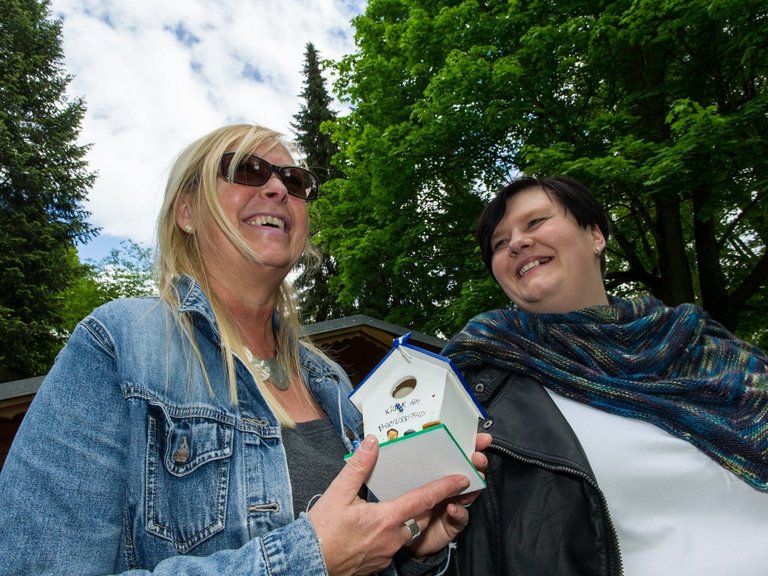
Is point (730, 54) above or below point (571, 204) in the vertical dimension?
above

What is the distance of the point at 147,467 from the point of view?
127 cm

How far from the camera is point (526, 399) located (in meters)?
2.04

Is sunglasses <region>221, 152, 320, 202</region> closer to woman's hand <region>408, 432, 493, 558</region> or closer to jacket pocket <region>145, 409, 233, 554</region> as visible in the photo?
jacket pocket <region>145, 409, 233, 554</region>

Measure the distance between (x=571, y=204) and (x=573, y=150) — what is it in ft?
17.4

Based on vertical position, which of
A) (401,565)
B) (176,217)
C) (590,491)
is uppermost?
(176,217)

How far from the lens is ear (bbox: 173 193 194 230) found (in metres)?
1.91

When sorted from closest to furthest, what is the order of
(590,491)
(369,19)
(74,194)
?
(590,491) < (369,19) < (74,194)

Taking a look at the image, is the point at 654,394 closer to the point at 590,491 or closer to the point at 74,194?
the point at 590,491

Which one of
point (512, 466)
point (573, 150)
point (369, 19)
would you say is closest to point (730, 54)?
point (573, 150)

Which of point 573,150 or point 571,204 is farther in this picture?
point 573,150

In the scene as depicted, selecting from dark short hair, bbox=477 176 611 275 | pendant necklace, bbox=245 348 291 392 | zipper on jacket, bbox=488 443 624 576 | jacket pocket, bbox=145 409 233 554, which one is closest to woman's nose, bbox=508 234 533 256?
dark short hair, bbox=477 176 611 275

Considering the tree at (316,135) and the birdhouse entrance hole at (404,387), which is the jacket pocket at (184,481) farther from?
the tree at (316,135)

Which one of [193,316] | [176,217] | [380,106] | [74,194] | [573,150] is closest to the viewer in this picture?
[193,316]

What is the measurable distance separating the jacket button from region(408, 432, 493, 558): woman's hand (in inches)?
27.0
